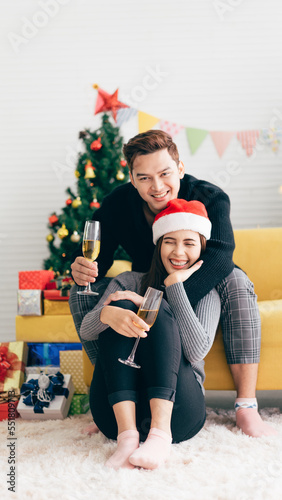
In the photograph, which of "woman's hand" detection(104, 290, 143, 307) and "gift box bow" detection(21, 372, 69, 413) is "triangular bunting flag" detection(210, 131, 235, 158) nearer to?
"gift box bow" detection(21, 372, 69, 413)

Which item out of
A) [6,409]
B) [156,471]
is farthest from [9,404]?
[156,471]

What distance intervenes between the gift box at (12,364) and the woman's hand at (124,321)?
1114mm

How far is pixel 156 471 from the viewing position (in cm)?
127

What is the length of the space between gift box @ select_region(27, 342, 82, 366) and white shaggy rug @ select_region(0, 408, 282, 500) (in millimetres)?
901

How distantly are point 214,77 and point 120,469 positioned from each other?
3.18 metres

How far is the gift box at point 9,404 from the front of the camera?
1.98 metres

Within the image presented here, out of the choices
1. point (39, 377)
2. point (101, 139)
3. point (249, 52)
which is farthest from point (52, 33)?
point (39, 377)

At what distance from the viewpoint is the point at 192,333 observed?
1448mm

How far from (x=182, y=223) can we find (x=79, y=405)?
3.44ft

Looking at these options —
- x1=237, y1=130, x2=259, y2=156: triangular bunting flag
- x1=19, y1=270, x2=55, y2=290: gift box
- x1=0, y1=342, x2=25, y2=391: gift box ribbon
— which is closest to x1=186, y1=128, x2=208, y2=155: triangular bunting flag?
x1=237, y1=130, x2=259, y2=156: triangular bunting flag

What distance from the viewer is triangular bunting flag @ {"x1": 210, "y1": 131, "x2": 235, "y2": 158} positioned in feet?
12.1

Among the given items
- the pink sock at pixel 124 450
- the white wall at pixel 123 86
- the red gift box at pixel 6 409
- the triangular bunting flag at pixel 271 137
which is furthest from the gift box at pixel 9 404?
the triangular bunting flag at pixel 271 137

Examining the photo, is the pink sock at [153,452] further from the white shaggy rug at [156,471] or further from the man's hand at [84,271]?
the man's hand at [84,271]

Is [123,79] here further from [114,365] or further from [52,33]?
[114,365]
